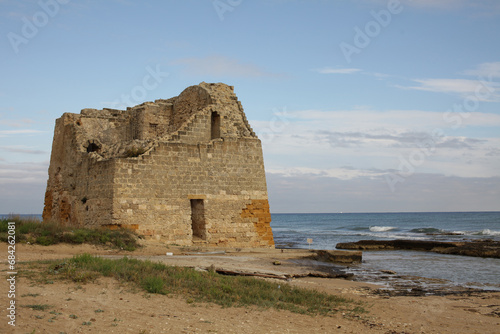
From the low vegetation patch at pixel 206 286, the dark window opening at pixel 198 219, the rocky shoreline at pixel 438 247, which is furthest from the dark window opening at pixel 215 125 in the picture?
the rocky shoreline at pixel 438 247

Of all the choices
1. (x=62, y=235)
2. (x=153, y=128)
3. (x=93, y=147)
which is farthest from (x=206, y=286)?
(x=153, y=128)

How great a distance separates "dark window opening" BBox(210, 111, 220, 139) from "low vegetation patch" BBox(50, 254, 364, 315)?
833 centimetres

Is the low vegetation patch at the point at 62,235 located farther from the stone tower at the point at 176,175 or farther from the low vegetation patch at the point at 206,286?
the low vegetation patch at the point at 206,286

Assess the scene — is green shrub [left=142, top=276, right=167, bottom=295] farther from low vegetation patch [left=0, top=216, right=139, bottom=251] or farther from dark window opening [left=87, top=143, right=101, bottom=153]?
dark window opening [left=87, top=143, right=101, bottom=153]

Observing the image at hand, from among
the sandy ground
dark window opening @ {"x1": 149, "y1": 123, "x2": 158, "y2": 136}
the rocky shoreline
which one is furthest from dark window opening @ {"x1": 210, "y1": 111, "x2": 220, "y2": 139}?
the rocky shoreline

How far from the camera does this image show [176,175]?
1656 cm

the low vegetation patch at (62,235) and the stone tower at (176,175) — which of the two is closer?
the low vegetation patch at (62,235)

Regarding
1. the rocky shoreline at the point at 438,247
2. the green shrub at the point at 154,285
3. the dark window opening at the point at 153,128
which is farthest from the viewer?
the rocky shoreline at the point at 438,247

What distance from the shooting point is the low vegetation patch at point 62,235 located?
13875 mm

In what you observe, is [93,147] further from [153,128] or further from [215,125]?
[215,125]

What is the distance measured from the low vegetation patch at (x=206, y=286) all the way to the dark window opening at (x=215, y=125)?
8.33 meters

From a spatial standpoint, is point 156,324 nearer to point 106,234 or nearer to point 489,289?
point 106,234

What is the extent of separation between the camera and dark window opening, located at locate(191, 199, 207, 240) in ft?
55.1

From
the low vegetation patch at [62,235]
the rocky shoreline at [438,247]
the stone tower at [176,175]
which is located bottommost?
the rocky shoreline at [438,247]
